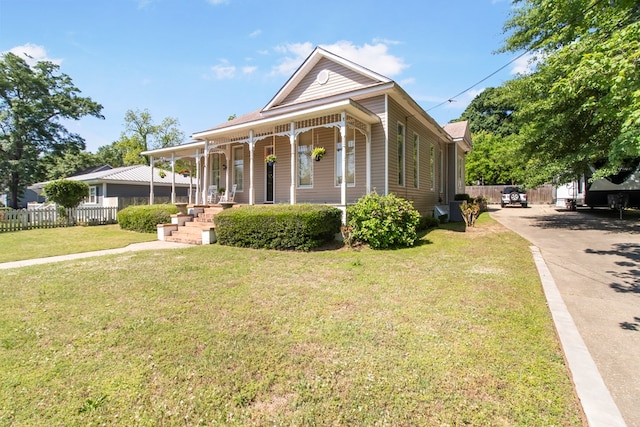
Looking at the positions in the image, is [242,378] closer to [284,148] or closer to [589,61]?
[589,61]

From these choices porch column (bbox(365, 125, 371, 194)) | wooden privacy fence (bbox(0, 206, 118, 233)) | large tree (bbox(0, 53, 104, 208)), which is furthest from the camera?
large tree (bbox(0, 53, 104, 208))

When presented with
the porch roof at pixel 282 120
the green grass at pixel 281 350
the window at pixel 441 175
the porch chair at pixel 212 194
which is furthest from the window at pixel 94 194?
the window at pixel 441 175

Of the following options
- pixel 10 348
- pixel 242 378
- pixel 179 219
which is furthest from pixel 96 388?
pixel 179 219

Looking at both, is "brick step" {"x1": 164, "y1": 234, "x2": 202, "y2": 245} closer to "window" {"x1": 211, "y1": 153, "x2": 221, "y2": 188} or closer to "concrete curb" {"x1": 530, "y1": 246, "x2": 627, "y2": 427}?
"window" {"x1": 211, "y1": 153, "x2": 221, "y2": 188}

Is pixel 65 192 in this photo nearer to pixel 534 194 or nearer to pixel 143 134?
pixel 143 134

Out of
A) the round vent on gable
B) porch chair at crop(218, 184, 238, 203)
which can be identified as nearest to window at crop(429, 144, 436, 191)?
the round vent on gable

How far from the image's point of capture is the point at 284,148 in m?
12.4

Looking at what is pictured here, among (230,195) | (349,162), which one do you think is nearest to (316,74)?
(349,162)

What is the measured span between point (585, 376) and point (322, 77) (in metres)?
11.7

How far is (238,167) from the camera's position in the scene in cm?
1416

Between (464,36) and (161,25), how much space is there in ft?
37.7

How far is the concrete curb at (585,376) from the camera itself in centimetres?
206

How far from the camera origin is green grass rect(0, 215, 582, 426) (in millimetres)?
2170

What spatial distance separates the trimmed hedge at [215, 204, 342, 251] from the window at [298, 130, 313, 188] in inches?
125
